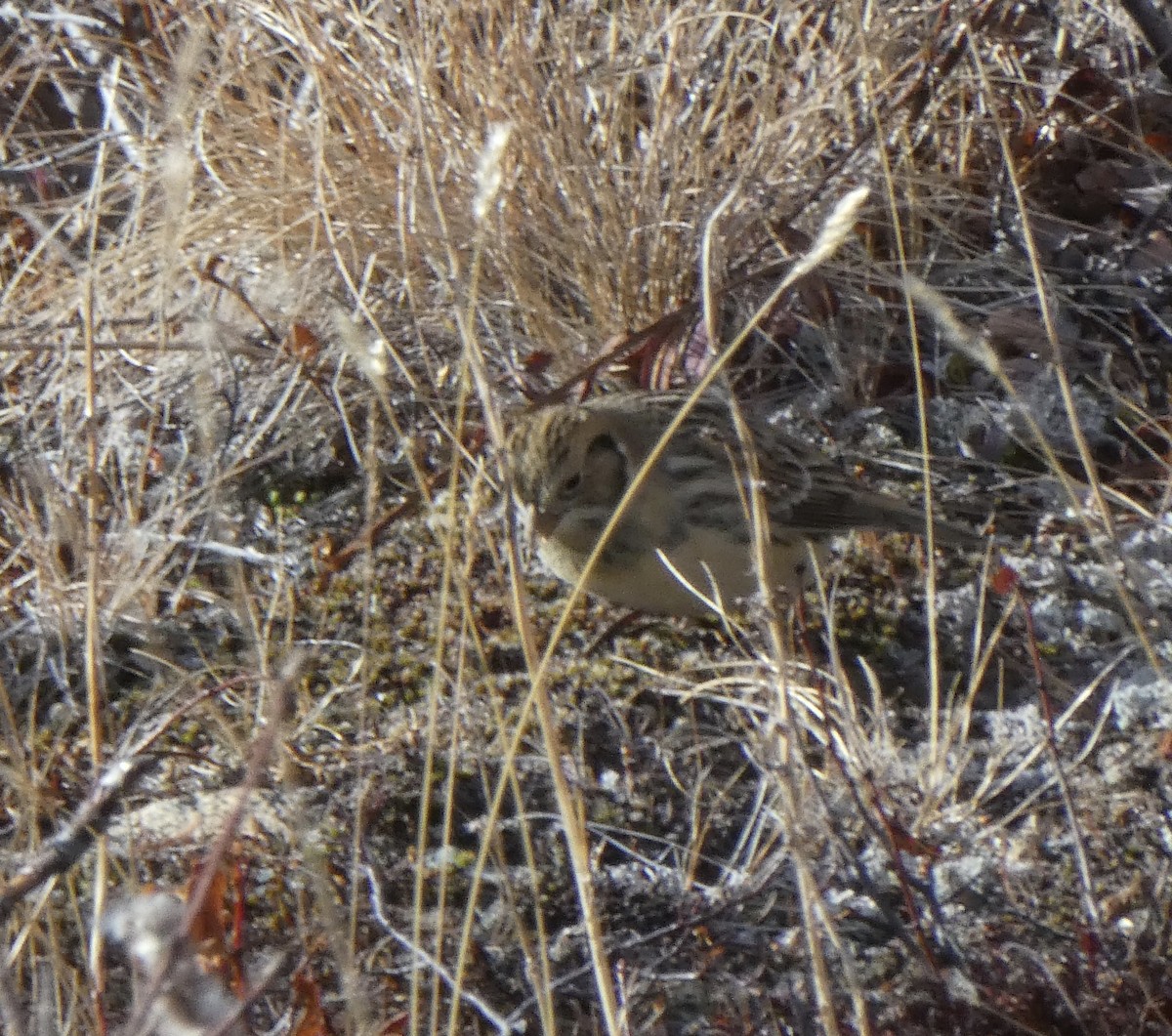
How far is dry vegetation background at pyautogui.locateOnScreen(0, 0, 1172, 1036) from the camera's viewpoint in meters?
3.13

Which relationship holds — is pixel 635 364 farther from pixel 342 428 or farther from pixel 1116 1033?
pixel 1116 1033

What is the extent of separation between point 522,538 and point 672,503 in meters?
0.48

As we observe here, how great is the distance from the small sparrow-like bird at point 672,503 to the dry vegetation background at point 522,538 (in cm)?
16

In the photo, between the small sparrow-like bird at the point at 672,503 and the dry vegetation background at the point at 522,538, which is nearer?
the dry vegetation background at the point at 522,538

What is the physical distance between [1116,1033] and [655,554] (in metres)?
1.55

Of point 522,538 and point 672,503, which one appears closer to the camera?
point 672,503

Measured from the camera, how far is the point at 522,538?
14.3ft

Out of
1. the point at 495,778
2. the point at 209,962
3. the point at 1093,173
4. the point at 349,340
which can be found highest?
the point at 349,340

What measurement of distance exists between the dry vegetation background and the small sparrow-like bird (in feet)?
0.53

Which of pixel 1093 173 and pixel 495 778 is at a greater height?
pixel 1093 173

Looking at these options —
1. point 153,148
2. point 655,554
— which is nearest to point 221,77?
point 153,148

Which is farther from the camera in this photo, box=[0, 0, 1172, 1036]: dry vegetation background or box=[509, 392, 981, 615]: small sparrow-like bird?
box=[509, 392, 981, 615]: small sparrow-like bird

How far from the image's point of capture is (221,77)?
510 cm

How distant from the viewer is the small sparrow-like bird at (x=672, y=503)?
3.91 metres
